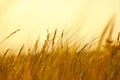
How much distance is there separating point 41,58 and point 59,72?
0.17 m

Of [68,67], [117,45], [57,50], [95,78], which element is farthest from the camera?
[57,50]

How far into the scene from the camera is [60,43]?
144 centimetres

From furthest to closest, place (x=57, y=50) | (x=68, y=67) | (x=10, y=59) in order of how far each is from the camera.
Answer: (x=10, y=59) < (x=57, y=50) < (x=68, y=67)

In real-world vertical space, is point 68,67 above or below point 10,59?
below

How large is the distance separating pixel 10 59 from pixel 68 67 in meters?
0.39

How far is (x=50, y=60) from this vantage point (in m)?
1.33

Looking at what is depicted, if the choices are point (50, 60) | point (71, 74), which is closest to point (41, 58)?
point (50, 60)

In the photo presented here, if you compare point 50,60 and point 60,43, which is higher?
point 60,43

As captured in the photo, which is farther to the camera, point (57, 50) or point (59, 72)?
point (57, 50)

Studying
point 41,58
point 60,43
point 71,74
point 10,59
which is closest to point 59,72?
point 71,74

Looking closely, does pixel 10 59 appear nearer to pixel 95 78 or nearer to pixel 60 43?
pixel 60 43

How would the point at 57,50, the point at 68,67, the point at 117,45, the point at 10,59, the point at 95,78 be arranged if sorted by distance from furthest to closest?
the point at 10,59
the point at 57,50
the point at 68,67
the point at 117,45
the point at 95,78

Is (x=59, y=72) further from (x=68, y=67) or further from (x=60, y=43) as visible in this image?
(x=60, y=43)

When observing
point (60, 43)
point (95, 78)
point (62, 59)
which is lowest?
point (95, 78)
